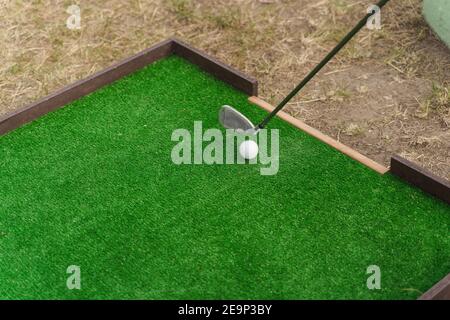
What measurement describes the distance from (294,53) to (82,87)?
1.90 metres

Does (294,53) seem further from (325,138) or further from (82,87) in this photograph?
(82,87)

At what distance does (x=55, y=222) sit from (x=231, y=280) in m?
1.25

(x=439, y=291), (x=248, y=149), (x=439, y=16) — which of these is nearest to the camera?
(x=439, y=291)

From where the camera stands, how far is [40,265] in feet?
14.3

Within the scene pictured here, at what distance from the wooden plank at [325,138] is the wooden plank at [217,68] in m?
0.11

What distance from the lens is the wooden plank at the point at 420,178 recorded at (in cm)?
463

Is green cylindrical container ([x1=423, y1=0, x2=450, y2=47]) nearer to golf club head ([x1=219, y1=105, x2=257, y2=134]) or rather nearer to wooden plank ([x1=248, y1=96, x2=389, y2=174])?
wooden plank ([x1=248, y1=96, x2=389, y2=174])

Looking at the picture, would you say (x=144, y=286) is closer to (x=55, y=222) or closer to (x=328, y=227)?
(x=55, y=222)

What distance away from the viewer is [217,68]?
19.1ft

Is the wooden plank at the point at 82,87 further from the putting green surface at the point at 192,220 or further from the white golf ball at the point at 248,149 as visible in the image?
the white golf ball at the point at 248,149

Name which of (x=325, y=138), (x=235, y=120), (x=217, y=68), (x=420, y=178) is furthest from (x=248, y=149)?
(x=420, y=178)

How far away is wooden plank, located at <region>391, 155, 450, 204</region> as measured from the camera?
4.63 metres

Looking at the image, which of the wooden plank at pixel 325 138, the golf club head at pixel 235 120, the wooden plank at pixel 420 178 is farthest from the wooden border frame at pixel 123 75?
the wooden plank at pixel 420 178

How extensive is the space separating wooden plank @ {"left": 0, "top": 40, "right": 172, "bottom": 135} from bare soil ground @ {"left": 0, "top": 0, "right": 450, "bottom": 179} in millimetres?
383
